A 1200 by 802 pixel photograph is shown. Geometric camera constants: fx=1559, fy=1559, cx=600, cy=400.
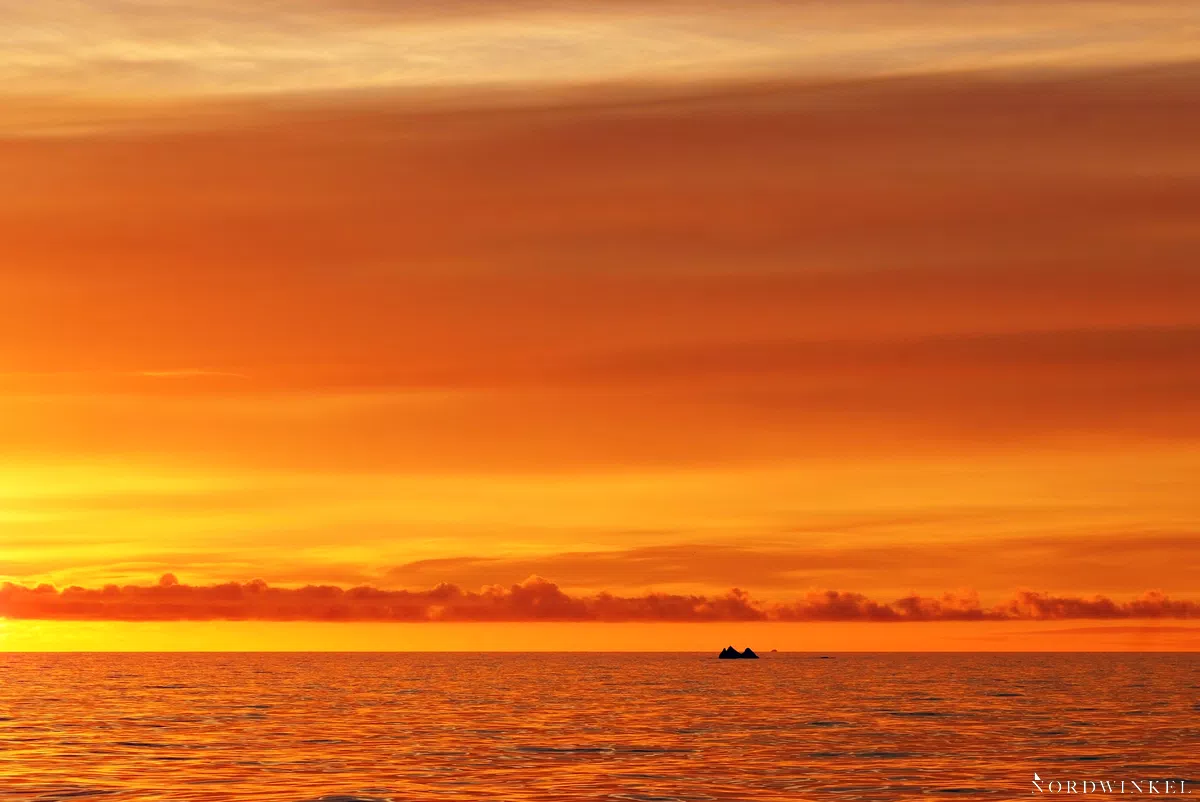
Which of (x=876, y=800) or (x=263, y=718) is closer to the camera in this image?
(x=876, y=800)

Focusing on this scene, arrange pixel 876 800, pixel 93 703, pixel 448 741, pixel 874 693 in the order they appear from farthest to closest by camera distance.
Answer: pixel 874 693, pixel 93 703, pixel 448 741, pixel 876 800

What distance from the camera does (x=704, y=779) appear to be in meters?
78.9

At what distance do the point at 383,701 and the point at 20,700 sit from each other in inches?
1598

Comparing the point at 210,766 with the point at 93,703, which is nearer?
the point at 210,766

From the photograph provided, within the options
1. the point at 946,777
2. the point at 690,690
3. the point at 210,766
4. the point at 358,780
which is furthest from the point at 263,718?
the point at 690,690

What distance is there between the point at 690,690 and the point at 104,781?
12695 centimetres

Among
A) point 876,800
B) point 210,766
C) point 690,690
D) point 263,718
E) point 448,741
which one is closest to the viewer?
point 876,800

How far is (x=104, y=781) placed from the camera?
79.4 m

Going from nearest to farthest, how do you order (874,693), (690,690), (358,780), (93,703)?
(358,780), (93,703), (874,693), (690,690)

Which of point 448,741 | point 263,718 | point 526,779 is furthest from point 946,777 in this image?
point 263,718

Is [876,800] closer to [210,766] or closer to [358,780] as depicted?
[358,780]

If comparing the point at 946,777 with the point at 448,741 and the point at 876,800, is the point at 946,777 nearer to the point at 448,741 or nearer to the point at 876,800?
the point at 876,800

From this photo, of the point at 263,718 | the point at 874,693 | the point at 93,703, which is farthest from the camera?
the point at 874,693

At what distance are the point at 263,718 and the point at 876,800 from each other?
234 feet
